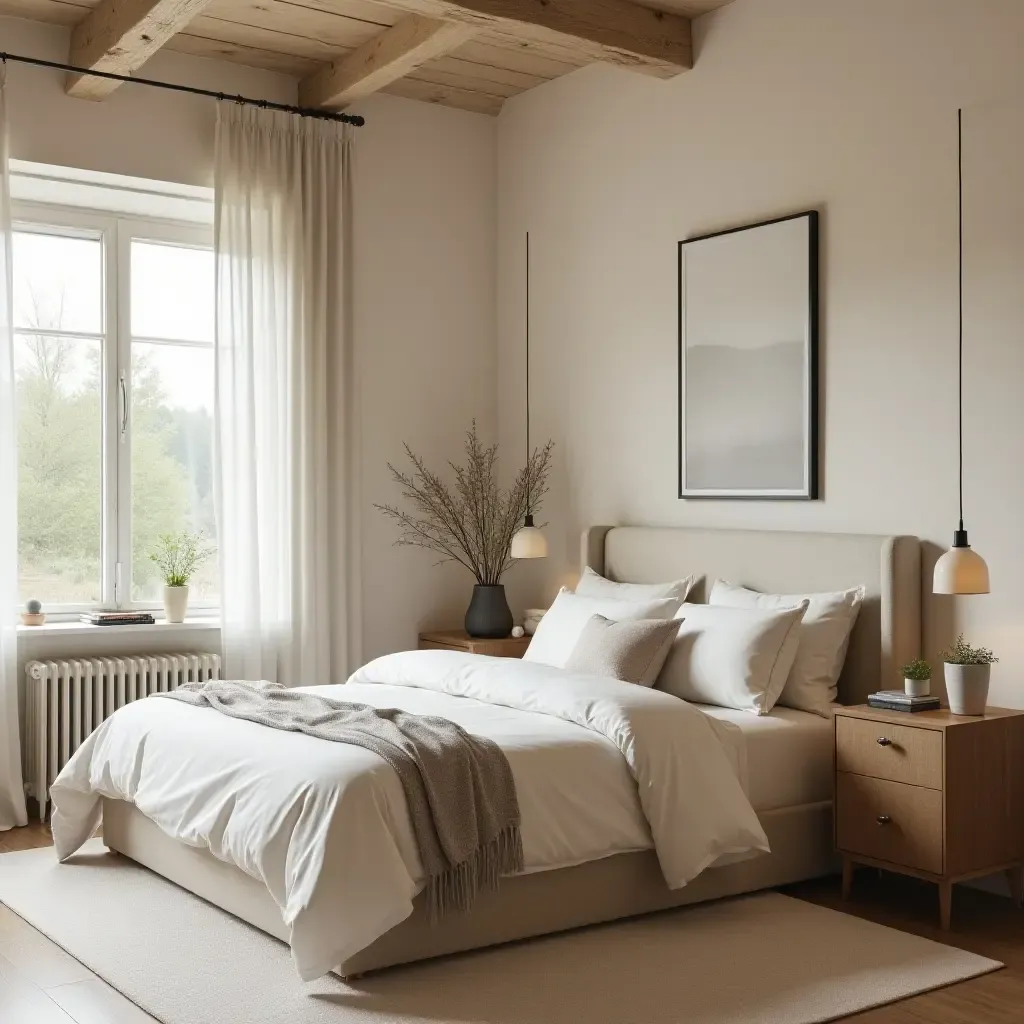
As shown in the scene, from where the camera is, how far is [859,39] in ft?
14.5

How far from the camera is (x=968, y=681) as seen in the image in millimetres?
3754

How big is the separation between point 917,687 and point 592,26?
264 cm

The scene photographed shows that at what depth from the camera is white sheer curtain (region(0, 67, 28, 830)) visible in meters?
4.89

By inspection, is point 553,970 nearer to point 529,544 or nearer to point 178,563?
point 529,544

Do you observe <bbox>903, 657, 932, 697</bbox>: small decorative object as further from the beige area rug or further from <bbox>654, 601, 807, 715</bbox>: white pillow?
the beige area rug

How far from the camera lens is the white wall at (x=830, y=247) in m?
3.99

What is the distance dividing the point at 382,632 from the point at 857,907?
105 inches

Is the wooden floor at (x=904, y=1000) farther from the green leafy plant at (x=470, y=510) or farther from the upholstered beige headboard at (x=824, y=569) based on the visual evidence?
the green leafy plant at (x=470, y=510)

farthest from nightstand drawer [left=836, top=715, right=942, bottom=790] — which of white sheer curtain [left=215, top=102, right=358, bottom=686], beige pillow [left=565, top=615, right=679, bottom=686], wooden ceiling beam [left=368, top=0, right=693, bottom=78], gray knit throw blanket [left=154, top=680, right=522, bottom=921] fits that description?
wooden ceiling beam [left=368, top=0, right=693, bottom=78]

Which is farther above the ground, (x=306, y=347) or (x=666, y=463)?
(x=306, y=347)

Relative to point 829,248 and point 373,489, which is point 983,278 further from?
point 373,489

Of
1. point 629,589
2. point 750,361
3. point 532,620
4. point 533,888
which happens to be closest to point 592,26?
point 750,361

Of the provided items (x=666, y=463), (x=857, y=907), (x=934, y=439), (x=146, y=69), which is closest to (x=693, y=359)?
(x=666, y=463)

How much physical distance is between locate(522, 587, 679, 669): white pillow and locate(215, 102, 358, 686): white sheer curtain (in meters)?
1.09
